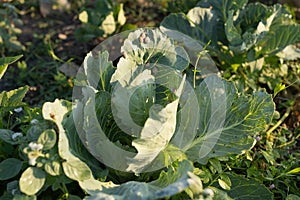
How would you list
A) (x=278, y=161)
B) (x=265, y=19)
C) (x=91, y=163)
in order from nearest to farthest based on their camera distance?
(x=91, y=163)
(x=278, y=161)
(x=265, y=19)

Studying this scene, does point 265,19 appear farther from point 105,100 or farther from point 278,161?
point 105,100

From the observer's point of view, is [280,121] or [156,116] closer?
[156,116]

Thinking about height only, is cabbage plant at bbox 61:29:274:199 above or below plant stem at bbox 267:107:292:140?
above

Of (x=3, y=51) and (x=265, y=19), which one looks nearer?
(x=265, y=19)

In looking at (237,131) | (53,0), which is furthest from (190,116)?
(53,0)

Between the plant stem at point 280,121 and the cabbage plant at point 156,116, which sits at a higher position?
the cabbage plant at point 156,116

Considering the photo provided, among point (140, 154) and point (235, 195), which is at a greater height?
point (140, 154)

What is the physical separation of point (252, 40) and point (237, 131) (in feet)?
2.45

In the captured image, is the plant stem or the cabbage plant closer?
the cabbage plant

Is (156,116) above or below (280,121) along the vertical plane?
above

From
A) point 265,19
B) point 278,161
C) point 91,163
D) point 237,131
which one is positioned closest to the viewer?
point 91,163

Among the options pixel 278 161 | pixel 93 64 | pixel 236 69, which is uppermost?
pixel 93 64

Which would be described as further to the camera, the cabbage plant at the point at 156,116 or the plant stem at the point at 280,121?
the plant stem at the point at 280,121

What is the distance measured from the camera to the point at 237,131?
6.75ft
